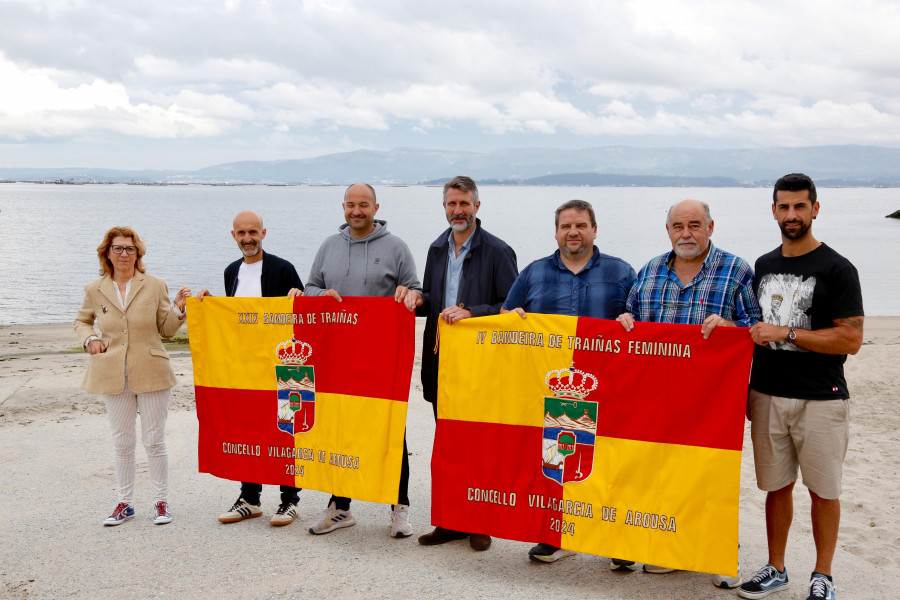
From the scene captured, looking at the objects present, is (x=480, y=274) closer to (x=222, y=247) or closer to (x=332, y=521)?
(x=332, y=521)

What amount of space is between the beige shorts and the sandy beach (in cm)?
76

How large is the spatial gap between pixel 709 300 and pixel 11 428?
7971 millimetres

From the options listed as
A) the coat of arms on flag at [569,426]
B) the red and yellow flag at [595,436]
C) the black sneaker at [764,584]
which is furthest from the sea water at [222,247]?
the black sneaker at [764,584]

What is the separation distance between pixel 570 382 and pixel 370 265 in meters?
1.78

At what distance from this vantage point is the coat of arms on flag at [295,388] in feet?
18.1

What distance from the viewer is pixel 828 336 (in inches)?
160

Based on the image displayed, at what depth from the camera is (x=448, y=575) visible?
15.5ft

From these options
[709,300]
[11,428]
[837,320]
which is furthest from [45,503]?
[837,320]

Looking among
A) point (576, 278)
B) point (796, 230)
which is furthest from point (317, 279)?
point (796, 230)

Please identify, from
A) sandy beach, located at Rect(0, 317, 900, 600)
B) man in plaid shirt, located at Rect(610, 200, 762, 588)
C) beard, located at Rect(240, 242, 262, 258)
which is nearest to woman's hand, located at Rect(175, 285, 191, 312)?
beard, located at Rect(240, 242, 262, 258)

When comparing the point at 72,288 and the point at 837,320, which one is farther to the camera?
the point at 72,288

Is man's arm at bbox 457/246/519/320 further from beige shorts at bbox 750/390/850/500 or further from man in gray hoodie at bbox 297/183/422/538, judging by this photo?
beige shorts at bbox 750/390/850/500

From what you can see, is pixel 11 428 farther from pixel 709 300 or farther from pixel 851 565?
pixel 851 565

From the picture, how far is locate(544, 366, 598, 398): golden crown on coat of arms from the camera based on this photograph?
4.66 metres
